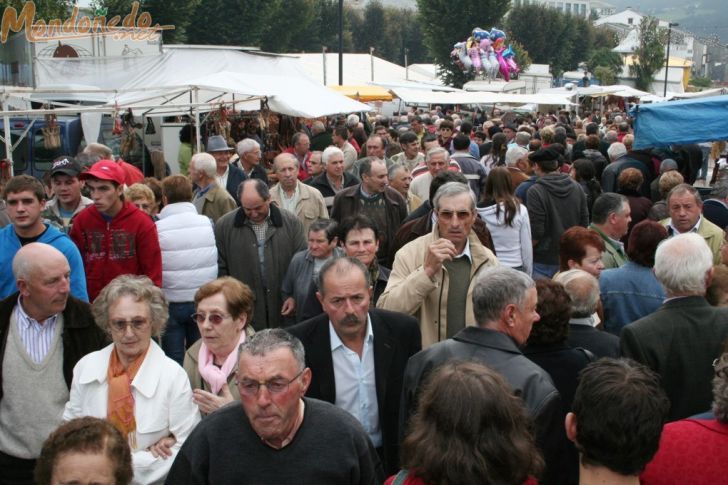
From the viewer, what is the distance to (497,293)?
3.43 metres

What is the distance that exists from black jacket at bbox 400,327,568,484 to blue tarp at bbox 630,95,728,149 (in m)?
6.63

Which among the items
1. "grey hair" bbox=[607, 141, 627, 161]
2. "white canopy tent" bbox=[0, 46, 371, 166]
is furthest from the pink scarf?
"grey hair" bbox=[607, 141, 627, 161]

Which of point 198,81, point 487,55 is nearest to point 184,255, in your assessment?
point 198,81

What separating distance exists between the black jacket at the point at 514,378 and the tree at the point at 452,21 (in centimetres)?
6218

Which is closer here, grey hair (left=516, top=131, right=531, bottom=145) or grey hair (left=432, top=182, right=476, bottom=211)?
grey hair (left=432, top=182, right=476, bottom=211)

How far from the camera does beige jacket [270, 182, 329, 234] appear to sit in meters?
7.77

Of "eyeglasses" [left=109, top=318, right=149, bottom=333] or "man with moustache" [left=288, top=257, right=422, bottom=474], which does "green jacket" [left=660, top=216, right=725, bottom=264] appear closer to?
"man with moustache" [left=288, top=257, right=422, bottom=474]

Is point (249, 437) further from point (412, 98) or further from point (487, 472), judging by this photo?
point (412, 98)

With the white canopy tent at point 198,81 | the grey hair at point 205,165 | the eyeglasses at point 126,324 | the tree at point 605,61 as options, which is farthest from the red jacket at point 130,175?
the tree at point 605,61

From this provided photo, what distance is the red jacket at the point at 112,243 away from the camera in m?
5.70

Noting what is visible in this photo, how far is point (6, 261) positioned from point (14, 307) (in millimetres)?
1056

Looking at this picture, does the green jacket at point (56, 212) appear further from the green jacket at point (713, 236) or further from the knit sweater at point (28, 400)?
the green jacket at point (713, 236)

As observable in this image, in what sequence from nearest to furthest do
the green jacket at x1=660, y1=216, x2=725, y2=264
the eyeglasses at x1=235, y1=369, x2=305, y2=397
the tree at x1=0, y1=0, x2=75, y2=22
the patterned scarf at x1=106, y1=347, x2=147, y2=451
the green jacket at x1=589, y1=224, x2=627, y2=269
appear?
the eyeglasses at x1=235, y1=369, x2=305, y2=397, the patterned scarf at x1=106, y1=347, x2=147, y2=451, the green jacket at x1=589, y1=224, x2=627, y2=269, the green jacket at x1=660, y1=216, x2=725, y2=264, the tree at x1=0, y1=0, x2=75, y2=22

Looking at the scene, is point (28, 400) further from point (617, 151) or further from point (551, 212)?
point (617, 151)
